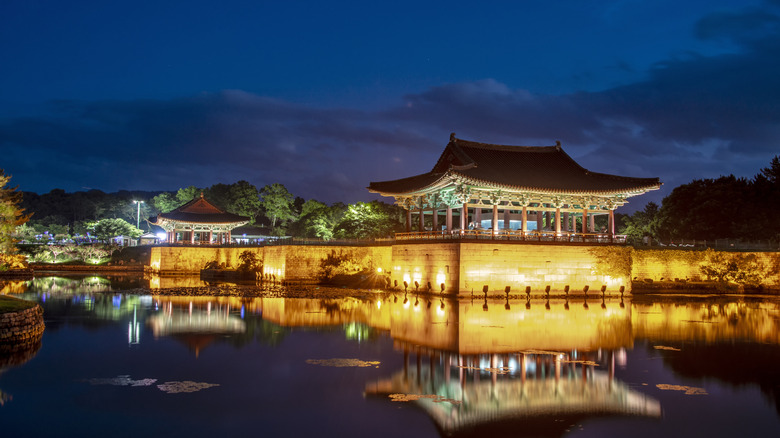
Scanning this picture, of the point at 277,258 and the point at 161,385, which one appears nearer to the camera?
the point at 161,385

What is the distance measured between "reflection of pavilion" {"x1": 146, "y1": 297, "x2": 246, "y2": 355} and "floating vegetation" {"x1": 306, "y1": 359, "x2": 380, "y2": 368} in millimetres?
3443

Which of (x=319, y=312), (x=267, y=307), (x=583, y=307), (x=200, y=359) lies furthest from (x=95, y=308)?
(x=583, y=307)

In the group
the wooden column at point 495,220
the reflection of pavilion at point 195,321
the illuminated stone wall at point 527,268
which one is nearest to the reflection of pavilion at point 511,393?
the reflection of pavilion at point 195,321

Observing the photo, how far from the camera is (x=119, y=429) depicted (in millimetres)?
8930

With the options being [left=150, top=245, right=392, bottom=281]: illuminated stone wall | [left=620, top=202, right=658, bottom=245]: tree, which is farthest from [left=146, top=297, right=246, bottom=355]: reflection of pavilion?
[left=620, top=202, right=658, bottom=245]: tree

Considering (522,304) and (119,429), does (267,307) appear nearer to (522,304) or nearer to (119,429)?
(522,304)

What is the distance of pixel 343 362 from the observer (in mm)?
14281

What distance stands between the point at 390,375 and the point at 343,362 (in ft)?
6.00

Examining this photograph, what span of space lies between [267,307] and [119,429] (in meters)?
17.8

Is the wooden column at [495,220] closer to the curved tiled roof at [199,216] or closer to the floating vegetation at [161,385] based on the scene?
the floating vegetation at [161,385]

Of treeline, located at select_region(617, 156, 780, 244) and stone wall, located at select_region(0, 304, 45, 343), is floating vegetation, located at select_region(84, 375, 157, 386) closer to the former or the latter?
stone wall, located at select_region(0, 304, 45, 343)

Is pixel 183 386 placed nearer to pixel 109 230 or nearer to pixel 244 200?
pixel 109 230

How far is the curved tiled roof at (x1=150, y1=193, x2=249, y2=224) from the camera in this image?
196ft

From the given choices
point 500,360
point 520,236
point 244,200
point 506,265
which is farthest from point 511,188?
point 244,200
